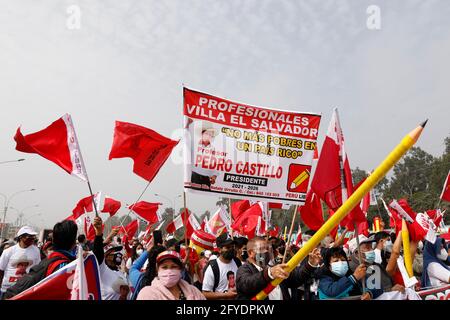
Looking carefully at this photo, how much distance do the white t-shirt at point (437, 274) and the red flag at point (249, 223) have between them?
4587 millimetres

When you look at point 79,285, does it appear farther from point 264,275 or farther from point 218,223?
point 218,223

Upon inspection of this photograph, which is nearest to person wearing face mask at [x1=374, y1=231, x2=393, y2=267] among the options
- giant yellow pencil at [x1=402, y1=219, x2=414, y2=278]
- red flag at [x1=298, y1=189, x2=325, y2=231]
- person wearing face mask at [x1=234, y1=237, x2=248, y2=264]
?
red flag at [x1=298, y1=189, x2=325, y2=231]

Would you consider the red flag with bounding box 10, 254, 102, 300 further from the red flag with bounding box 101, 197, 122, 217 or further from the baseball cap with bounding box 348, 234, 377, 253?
the red flag with bounding box 101, 197, 122, 217

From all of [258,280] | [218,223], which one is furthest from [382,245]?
[218,223]

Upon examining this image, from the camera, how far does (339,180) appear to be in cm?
404

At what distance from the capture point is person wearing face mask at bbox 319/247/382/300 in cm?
367

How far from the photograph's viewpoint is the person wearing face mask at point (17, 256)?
592 cm

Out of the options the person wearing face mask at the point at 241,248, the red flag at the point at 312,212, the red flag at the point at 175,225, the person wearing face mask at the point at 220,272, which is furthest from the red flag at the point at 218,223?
the red flag at the point at 312,212

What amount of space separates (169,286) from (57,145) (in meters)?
3.14

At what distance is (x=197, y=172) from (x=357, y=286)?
2.13 m

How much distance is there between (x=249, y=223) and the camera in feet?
30.5

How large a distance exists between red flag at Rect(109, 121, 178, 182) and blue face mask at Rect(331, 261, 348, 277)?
10.1ft

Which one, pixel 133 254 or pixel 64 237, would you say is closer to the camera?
pixel 64 237

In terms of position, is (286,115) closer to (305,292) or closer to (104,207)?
(305,292)
